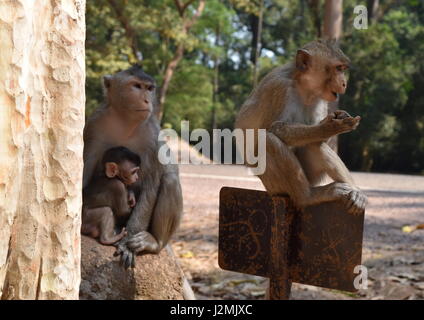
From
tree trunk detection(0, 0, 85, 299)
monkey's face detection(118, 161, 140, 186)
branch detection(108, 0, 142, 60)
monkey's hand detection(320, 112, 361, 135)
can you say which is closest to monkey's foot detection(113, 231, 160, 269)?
monkey's face detection(118, 161, 140, 186)

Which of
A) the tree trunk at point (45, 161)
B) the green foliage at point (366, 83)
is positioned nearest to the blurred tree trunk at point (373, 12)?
the green foliage at point (366, 83)

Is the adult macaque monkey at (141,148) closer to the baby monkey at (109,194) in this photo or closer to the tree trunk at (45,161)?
the baby monkey at (109,194)

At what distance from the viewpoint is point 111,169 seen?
4.21 meters

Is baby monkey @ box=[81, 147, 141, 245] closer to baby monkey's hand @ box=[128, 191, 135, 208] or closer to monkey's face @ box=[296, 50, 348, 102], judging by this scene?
baby monkey's hand @ box=[128, 191, 135, 208]

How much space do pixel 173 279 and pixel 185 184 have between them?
997 cm

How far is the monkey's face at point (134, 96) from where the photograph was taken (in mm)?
4266

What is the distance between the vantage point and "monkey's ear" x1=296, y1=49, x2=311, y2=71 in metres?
3.68

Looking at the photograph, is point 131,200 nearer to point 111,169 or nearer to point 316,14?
point 111,169

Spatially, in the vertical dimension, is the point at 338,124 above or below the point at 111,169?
above

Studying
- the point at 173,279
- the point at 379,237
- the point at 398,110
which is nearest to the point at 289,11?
the point at 398,110

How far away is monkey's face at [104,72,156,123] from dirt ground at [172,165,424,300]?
240 centimetres

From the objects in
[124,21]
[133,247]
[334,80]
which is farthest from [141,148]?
→ [124,21]

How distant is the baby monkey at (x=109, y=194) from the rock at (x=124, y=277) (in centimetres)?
10

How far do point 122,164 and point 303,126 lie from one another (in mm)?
1498
